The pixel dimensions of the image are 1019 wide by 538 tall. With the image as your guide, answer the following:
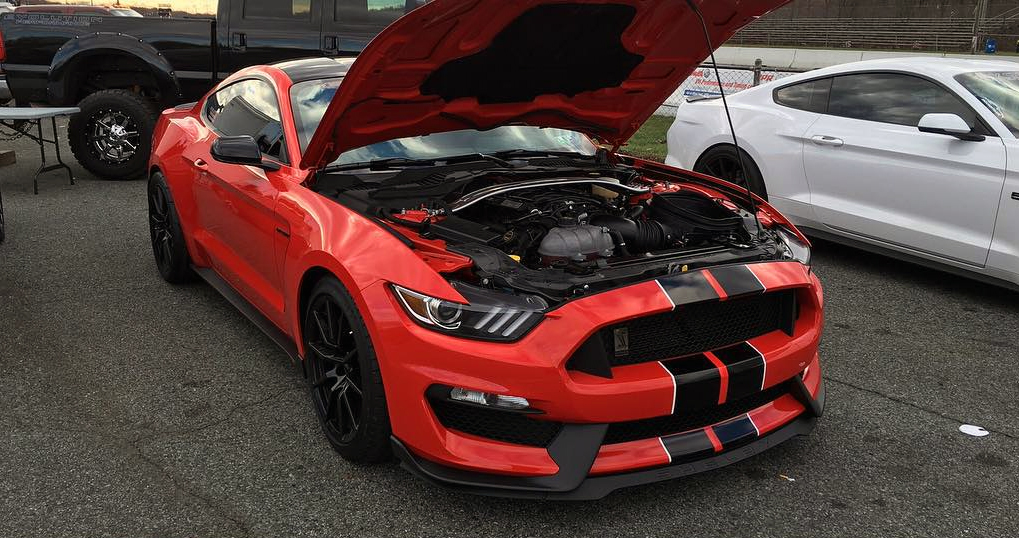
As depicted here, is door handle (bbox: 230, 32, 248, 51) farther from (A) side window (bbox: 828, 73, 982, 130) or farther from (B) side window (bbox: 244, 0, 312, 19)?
(A) side window (bbox: 828, 73, 982, 130)

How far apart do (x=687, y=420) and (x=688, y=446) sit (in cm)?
12

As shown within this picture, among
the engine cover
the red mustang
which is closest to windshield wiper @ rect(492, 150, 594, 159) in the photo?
the red mustang

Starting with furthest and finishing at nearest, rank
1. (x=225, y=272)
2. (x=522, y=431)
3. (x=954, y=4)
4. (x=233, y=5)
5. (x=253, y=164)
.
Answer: (x=954, y=4)
(x=233, y=5)
(x=225, y=272)
(x=253, y=164)
(x=522, y=431)

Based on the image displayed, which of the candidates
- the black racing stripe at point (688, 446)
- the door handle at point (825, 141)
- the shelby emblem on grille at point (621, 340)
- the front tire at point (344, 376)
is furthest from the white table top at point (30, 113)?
the black racing stripe at point (688, 446)

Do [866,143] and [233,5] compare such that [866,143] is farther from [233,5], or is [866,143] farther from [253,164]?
[233,5]

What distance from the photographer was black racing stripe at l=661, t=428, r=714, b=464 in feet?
8.91

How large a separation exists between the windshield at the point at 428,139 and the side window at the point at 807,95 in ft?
8.46

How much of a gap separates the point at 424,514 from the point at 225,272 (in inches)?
83.6

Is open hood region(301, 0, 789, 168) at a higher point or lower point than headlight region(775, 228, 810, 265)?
higher

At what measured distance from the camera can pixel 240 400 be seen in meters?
3.70

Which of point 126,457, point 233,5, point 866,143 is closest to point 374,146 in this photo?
point 126,457

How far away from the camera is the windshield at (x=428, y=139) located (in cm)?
378

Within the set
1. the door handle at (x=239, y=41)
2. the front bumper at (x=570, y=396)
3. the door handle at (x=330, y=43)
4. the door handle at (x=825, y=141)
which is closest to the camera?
the front bumper at (x=570, y=396)

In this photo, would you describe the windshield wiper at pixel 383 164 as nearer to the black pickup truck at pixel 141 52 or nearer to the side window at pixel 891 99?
the side window at pixel 891 99
